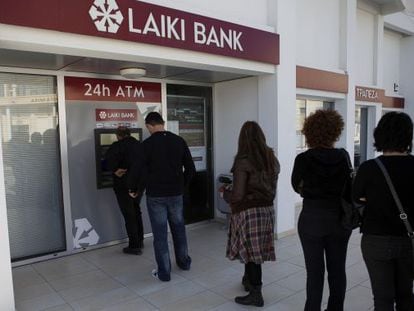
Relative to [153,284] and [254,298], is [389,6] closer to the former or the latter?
[254,298]

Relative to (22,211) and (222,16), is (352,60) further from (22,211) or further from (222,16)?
(22,211)

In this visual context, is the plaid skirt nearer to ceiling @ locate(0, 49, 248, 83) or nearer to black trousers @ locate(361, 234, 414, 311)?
black trousers @ locate(361, 234, 414, 311)

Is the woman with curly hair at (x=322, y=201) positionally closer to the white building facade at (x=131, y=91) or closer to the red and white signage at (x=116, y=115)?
the white building facade at (x=131, y=91)

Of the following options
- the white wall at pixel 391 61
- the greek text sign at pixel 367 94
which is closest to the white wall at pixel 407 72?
the white wall at pixel 391 61

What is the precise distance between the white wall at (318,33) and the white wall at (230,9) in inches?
45.4

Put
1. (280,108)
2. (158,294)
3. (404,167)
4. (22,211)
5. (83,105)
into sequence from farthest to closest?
(280,108) → (83,105) → (22,211) → (158,294) → (404,167)

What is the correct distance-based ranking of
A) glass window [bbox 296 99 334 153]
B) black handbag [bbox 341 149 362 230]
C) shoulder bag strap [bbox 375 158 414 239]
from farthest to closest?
1. glass window [bbox 296 99 334 153]
2. black handbag [bbox 341 149 362 230]
3. shoulder bag strap [bbox 375 158 414 239]

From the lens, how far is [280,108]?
4742mm

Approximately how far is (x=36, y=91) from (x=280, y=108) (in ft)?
9.82

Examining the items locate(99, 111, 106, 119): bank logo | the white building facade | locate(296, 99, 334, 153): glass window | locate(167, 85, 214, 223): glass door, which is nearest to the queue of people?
the white building facade

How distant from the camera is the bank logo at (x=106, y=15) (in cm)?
300

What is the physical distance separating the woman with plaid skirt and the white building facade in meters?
1.40

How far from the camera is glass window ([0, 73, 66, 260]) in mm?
3924

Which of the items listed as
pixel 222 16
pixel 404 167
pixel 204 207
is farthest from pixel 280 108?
pixel 404 167
